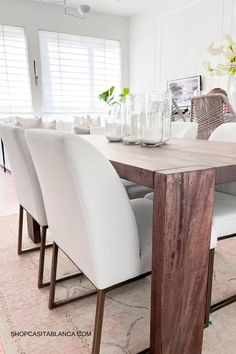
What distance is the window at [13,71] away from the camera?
5.47 meters

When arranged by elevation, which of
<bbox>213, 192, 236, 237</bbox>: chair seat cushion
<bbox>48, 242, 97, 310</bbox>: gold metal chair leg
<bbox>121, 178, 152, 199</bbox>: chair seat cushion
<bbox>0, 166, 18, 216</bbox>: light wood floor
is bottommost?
<bbox>0, 166, 18, 216</bbox>: light wood floor

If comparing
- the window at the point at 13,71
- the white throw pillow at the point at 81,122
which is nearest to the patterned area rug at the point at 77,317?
the white throw pillow at the point at 81,122

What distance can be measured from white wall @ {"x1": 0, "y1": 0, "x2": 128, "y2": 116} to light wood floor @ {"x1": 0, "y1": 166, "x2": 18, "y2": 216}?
2258mm

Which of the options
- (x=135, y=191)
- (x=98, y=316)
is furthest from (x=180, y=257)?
(x=135, y=191)

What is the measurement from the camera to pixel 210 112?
103 inches

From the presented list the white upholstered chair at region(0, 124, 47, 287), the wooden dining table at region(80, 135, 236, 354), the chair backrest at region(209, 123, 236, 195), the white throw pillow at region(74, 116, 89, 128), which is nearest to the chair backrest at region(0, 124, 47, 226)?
the white upholstered chair at region(0, 124, 47, 287)

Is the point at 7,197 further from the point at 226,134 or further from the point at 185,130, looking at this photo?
the point at 226,134

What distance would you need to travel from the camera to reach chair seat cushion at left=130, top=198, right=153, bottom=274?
3.15 feet

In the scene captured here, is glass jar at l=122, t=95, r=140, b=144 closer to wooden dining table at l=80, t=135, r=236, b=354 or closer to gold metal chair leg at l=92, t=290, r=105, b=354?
wooden dining table at l=80, t=135, r=236, b=354

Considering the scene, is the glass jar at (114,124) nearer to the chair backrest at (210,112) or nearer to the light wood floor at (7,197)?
the chair backrest at (210,112)

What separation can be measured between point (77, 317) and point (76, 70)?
5769mm

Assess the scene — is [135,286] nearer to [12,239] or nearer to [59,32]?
[12,239]

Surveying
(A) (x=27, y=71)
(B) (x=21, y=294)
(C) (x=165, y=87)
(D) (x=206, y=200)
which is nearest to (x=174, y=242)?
(D) (x=206, y=200)

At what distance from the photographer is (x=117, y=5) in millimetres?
5797
